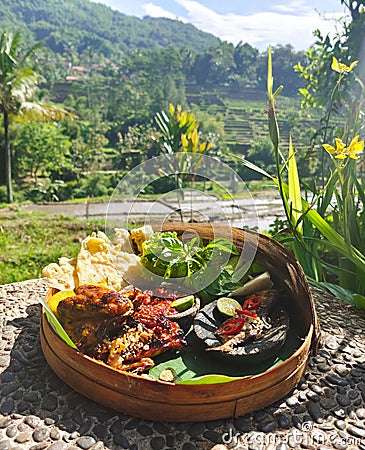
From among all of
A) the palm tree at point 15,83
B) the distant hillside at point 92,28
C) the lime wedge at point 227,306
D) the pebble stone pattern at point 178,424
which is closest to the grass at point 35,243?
the pebble stone pattern at point 178,424

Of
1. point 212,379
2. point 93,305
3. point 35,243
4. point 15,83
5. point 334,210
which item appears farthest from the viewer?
point 15,83

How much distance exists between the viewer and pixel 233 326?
1.55m

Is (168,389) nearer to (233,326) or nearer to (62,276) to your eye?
(233,326)

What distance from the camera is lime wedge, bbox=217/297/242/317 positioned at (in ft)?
5.43

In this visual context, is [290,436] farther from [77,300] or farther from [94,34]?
[94,34]

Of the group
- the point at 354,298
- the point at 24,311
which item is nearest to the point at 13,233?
the point at 24,311

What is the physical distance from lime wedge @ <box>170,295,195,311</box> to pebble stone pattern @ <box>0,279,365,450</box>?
0.46 meters

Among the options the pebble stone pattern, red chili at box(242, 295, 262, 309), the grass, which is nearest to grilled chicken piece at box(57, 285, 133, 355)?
the pebble stone pattern

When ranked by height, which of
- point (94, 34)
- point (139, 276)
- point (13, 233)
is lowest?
point (13, 233)

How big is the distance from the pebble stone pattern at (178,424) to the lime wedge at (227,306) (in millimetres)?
330

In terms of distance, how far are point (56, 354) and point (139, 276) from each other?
1.59 ft

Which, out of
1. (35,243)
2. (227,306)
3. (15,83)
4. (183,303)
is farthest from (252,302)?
(15,83)

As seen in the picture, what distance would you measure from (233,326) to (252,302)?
186 mm

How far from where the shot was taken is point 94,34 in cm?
6328
